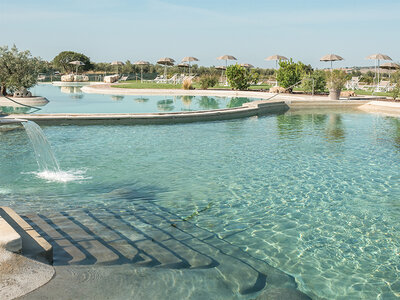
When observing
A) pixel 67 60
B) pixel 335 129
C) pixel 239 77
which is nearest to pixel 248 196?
pixel 335 129

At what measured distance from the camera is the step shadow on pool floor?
3.42 meters

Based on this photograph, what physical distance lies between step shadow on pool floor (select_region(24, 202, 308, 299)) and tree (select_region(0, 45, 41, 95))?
53.7ft

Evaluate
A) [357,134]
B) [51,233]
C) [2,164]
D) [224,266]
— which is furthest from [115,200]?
[357,134]

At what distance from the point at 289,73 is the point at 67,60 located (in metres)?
47.2

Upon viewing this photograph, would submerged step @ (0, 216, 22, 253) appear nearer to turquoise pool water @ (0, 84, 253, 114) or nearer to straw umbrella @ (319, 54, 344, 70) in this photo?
turquoise pool water @ (0, 84, 253, 114)

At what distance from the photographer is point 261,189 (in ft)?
21.4

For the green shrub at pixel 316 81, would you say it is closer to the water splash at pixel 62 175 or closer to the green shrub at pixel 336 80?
the green shrub at pixel 336 80

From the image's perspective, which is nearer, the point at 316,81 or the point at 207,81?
the point at 316,81

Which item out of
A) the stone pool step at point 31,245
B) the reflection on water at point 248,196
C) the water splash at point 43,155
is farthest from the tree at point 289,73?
the stone pool step at point 31,245

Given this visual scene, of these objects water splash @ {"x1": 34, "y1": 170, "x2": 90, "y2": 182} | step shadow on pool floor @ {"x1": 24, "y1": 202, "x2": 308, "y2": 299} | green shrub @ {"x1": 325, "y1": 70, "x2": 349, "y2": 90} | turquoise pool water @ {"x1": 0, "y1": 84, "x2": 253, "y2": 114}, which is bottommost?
step shadow on pool floor @ {"x1": 24, "y1": 202, "x2": 308, "y2": 299}

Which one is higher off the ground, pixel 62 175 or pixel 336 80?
pixel 336 80

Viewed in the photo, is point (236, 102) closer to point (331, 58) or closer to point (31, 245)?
point (331, 58)

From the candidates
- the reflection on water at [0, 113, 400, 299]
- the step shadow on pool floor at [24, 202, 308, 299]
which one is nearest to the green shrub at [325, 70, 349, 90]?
the reflection on water at [0, 113, 400, 299]

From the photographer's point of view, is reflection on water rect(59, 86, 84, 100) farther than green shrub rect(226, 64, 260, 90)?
No
